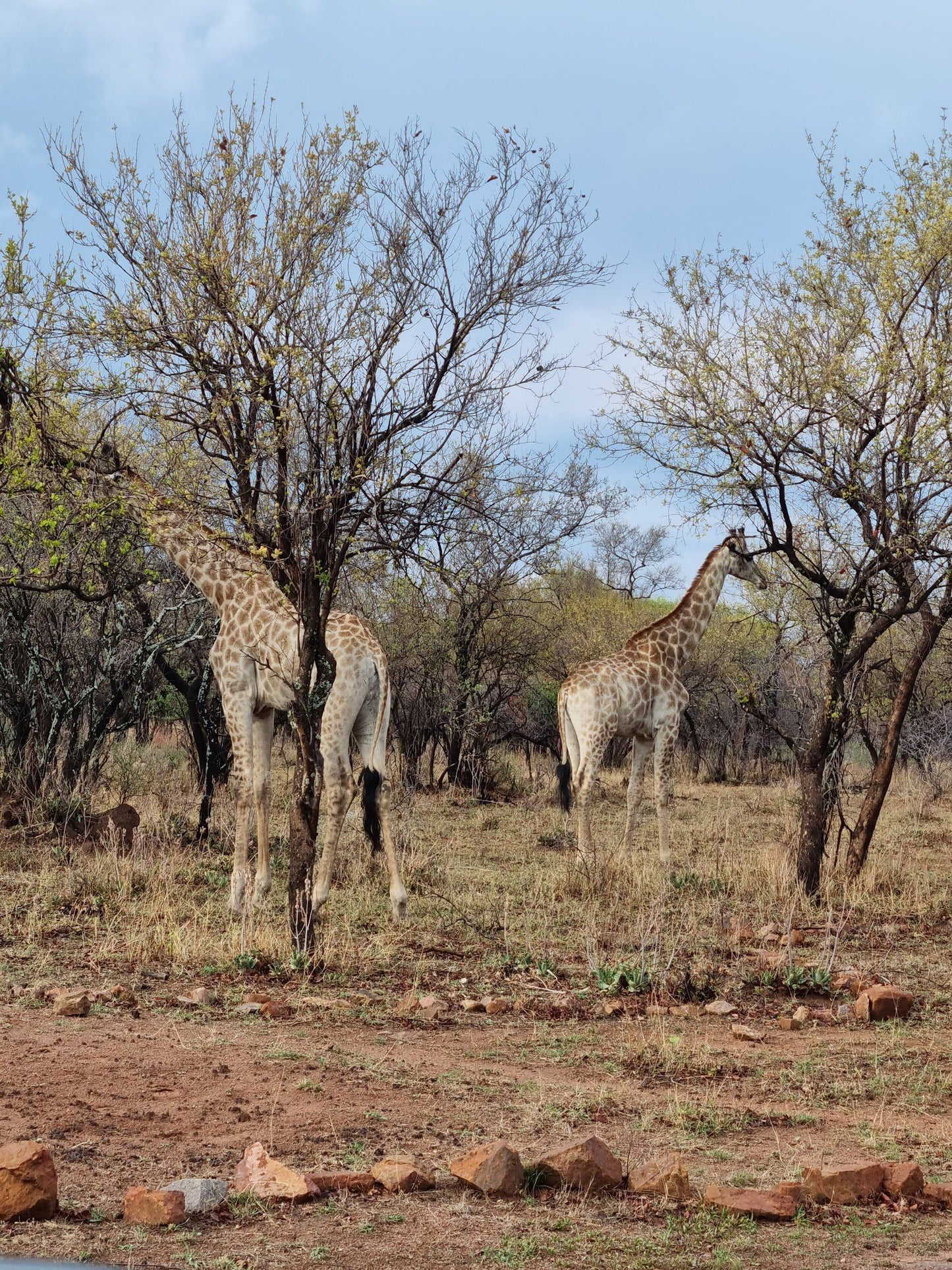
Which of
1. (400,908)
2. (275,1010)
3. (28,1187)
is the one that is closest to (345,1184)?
(28,1187)

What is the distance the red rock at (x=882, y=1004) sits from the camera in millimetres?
6828

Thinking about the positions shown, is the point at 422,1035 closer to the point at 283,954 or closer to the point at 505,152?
the point at 283,954

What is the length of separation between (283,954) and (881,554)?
543 cm

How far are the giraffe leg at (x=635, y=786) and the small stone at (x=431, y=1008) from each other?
4.93 metres

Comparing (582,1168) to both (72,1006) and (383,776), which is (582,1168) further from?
(383,776)

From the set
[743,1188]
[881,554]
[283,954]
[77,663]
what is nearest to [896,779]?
[881,554]

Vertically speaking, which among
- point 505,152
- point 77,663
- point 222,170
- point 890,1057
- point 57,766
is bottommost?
point 890,1057

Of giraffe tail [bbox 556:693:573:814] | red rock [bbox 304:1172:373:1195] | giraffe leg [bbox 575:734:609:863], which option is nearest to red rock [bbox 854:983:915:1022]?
red rock [bbox 304:1172:373:1195]

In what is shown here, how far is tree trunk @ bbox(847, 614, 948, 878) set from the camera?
34.9ft

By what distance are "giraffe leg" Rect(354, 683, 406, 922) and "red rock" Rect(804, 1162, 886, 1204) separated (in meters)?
4.93

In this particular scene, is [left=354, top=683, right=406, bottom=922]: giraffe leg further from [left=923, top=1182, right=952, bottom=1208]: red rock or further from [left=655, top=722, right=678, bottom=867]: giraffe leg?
[left=923, top=1182, right=952, bottom=1208]: red rock

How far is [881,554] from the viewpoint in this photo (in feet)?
32.6

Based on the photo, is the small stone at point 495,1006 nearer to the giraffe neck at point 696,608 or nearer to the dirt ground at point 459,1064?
the dirt ground at point 459,1064

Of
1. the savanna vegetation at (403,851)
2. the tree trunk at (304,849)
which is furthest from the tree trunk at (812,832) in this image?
the tree trunk at (304,849)
